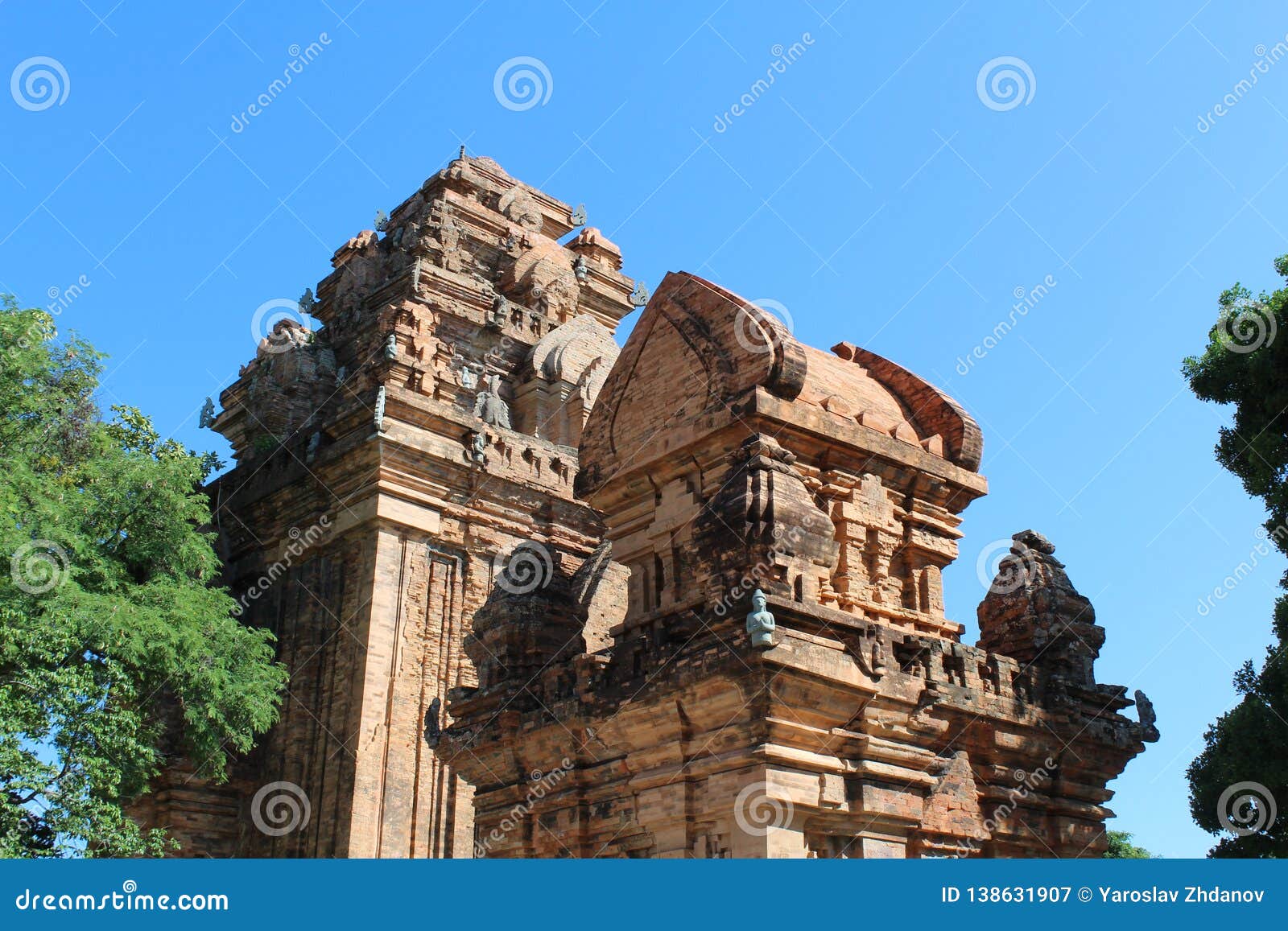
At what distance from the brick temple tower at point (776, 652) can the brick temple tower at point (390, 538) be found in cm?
156

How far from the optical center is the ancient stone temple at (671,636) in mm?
11359

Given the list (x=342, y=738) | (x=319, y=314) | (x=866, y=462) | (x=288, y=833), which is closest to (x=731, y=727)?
(x=866, y=462)

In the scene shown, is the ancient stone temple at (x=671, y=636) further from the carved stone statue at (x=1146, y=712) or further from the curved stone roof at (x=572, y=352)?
the curved stone roof at (x=572, y=352)

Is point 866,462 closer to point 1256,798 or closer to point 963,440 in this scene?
point 963,440

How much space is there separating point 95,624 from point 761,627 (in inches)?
375

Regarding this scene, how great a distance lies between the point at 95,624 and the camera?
15.6 metres

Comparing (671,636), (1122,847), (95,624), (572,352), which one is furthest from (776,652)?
(1122,847)

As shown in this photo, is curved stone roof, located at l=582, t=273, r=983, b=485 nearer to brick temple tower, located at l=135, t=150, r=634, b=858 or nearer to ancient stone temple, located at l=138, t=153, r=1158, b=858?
ancient stone temple, located at l=138, t=153, r=1158, b=858

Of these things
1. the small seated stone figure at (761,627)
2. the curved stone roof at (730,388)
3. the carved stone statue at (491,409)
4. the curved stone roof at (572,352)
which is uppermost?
the curved stone roof at (572,352)

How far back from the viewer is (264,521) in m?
22.4

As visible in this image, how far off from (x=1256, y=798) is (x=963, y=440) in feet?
24.5

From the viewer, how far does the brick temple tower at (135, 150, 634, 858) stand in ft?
61.0

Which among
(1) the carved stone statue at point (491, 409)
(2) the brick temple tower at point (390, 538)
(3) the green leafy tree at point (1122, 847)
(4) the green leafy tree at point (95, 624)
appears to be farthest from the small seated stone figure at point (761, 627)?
(3) the green leafy tree at point (1122, 847)

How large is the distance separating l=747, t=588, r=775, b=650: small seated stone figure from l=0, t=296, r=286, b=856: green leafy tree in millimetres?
9003
